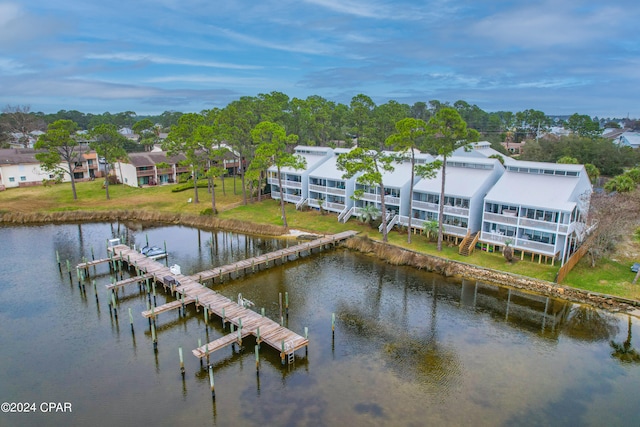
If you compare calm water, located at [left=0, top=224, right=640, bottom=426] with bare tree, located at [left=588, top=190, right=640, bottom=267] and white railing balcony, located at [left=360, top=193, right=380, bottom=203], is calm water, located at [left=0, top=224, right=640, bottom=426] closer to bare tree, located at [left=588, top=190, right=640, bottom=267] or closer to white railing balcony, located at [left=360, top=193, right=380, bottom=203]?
bare tree, located at [left=588, top=190, right=640, bottom=267]

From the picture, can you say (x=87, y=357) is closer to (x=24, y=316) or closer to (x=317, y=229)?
(x=24, y=316)

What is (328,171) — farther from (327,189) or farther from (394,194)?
(394,194)

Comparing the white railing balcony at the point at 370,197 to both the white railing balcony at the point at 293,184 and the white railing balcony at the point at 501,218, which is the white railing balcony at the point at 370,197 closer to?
the white railing balcony at the point at 293,184

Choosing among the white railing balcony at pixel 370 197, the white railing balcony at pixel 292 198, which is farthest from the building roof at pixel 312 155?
the white railing balcony at pixel 370 197

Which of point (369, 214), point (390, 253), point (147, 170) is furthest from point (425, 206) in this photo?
point (147, 170)

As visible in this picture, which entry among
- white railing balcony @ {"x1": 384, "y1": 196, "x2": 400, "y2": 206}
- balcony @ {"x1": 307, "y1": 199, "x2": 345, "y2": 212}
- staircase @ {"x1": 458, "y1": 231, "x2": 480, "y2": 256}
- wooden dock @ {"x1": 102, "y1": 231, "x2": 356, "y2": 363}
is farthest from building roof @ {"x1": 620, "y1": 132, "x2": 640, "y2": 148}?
wooden dock @ {"x1": 102, "y1": 231, "x2": 356, "y2": 363}

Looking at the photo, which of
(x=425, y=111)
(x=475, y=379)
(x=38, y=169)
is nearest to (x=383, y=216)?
(x=475, y=379)
